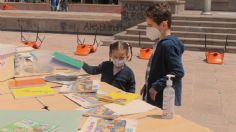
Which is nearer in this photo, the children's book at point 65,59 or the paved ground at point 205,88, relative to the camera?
the children's book at point 65,59

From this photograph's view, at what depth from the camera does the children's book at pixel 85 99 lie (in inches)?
129

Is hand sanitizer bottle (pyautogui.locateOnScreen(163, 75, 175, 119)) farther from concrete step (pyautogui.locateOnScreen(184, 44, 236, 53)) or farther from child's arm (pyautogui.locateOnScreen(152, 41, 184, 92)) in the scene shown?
concrete step (pyautogui.locateOnScreen(184, 44, 236, 53))

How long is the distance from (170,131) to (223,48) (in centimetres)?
1080

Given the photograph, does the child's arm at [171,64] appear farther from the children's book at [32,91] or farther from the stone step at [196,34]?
the stone step at [196,34]

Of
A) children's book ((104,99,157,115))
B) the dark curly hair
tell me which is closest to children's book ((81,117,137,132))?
children's book ((104,99,157,115))

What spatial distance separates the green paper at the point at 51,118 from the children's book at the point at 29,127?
41mm

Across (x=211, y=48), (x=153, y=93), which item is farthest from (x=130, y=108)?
(x=211, y=48)

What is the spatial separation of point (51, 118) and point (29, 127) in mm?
222

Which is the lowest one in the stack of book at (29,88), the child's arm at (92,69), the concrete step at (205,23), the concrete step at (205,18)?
the stack of book at (29,88)

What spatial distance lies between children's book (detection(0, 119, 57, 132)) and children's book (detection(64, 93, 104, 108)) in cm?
69

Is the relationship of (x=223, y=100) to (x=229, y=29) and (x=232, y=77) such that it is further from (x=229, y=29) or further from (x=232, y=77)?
(x=229, y=29)

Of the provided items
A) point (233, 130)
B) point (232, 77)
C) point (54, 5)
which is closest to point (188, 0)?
point (54, 5)

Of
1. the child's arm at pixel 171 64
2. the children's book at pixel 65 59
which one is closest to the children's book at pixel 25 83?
the children's book at pixel 65 59

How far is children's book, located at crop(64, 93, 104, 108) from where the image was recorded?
3.28 m
